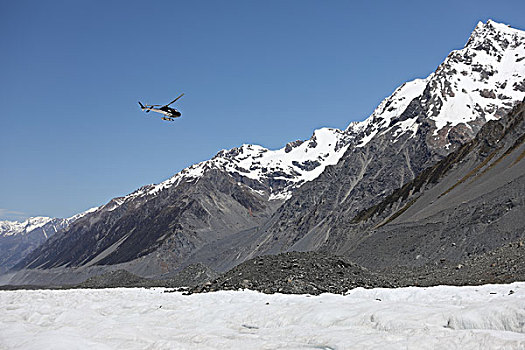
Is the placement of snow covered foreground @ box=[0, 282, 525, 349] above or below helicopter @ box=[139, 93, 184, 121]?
below

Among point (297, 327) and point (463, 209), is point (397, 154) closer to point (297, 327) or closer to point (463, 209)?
point (463, 209)

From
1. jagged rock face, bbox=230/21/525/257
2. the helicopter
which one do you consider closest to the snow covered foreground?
the helicopter

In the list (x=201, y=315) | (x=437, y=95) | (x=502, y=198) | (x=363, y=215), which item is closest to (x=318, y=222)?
(x=363, y=215)

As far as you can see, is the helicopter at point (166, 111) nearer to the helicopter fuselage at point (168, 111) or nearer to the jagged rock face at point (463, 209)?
the helicopter fuselage at point (168, 111)

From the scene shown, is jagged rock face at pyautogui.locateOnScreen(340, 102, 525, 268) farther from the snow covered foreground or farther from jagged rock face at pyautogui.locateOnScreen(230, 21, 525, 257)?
jagged rock face at pyautogui.locateOnScreen(230, 21, 525, 257)

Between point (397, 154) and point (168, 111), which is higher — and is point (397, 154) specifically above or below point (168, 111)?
below

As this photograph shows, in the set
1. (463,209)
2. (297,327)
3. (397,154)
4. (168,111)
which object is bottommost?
(463,209)

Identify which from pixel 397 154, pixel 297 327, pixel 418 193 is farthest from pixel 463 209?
pixel 397 154

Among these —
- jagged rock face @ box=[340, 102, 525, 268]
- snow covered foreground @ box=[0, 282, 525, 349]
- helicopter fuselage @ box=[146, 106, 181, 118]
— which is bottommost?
jagged rock face @ box=[340, 102, 525, 268]

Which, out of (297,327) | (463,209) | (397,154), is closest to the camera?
(297,327)

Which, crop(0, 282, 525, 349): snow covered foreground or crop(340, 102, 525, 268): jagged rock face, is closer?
crop(0, 282, 525, 349): snow covered foreground
